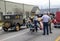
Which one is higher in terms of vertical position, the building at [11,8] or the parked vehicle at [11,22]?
the building at [11,8]

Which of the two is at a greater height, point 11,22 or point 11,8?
point 11,8

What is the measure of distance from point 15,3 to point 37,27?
24524mm

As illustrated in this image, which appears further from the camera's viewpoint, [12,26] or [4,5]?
[4,5]

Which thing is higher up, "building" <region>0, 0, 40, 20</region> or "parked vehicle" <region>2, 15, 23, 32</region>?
"building" <region>0, 0, 40, 20</region>

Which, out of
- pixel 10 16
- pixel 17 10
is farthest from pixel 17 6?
pixel 10 16

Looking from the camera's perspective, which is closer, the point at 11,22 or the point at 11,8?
the point at 11,22

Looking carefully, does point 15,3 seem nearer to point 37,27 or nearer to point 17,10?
point 17,10

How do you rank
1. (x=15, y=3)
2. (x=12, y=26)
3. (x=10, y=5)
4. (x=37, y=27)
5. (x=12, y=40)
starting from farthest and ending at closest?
(x=15, y=3) < (x=10, y=5) < (x=12, y=26) < (x=37, y=27) < (x=12, y=40)

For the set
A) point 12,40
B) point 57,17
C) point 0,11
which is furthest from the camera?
point 0,11

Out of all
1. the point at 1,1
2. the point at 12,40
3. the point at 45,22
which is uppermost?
the point at 1,1

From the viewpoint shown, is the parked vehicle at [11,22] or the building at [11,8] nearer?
the parked vehicle at [11,22]

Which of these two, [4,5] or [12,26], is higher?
Result: [4,5]

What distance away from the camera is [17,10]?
152ft

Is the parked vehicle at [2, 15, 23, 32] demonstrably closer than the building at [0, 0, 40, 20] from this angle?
Yes
